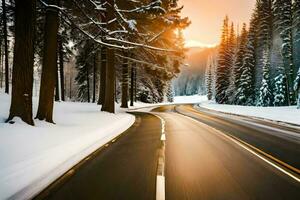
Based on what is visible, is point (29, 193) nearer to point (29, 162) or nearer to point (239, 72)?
point (29, 162)

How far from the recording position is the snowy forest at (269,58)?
47.5 m

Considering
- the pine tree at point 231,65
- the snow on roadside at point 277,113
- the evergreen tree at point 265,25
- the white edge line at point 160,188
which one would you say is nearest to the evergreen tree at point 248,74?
the evergreen tree at point 265,25

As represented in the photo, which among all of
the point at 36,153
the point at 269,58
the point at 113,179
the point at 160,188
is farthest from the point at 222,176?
the point at 269,58

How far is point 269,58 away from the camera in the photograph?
54.9m

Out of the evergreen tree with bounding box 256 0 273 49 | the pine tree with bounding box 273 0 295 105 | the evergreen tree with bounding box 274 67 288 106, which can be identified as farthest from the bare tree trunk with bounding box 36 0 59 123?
the evergreen tree with bounding box 256 0 273 49

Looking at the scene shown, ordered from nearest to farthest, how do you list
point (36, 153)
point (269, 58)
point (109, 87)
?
point (36, 153), point (109, 87), point (269, 58)

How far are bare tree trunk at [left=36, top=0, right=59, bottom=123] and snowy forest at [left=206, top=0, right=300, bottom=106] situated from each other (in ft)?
100

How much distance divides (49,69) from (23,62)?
9.49ft

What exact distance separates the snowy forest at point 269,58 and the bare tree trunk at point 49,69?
3061 cm

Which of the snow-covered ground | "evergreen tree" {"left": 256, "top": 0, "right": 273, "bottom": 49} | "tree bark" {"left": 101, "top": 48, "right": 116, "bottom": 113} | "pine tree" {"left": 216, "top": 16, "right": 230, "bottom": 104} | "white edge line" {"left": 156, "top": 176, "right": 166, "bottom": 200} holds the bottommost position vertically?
"white edge line" {"left": 156, "top": 176, "right": 166, "bottom": 200}

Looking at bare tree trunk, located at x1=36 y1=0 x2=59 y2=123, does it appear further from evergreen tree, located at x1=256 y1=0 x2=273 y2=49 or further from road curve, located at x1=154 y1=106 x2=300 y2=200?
evergreen tree, located at x1=256 y1=0 x2=273 y2=49

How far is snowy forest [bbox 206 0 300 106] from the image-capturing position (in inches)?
1870

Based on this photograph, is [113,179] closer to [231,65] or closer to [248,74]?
[248,74]

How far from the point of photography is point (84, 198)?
545cm
